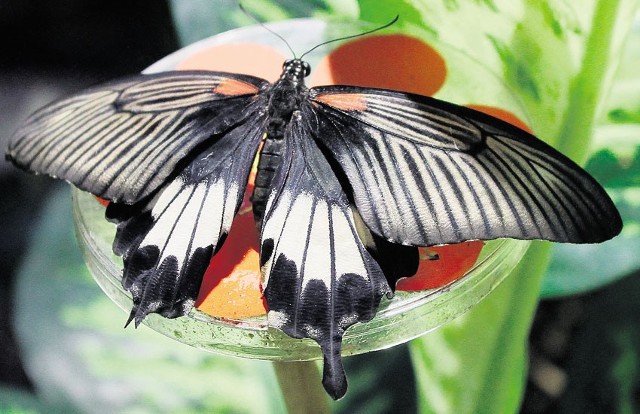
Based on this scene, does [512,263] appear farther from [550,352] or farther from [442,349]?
[550,352]

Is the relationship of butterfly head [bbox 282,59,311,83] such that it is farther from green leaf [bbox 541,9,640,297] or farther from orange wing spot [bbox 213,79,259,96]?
green leaf [bbox 541,9,640,297]

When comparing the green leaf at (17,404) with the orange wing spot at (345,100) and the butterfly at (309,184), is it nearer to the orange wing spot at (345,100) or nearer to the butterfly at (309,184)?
the butterfly at (309,184)

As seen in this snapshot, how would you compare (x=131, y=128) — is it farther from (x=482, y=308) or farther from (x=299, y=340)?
(x=482, y=308)

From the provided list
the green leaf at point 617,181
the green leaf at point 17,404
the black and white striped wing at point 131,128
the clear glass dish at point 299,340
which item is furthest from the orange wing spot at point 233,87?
the green leaf at point 17,404

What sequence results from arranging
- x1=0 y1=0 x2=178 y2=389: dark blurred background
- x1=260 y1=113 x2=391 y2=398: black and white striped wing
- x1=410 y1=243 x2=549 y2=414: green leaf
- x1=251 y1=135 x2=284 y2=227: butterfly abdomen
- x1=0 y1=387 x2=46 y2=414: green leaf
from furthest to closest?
x1=0 y1=0 x2=178 y2=389: dark blurred background
x1=0 y1=387 x2=46 y2=414: green leaf
x1=410 y1=243 x2=549 y2=414: green leaf
x1=251 y1=135 x2=284 y2=227: butterfly abdomen
x1=260 y1=113 x2=391 y2=398: black and white striped wing

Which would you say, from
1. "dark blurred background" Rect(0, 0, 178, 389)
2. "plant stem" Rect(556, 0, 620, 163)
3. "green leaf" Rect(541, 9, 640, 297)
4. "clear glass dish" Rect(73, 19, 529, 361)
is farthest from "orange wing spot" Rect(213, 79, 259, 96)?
"dark blurred background" Rect(0, 0, 178, 389)

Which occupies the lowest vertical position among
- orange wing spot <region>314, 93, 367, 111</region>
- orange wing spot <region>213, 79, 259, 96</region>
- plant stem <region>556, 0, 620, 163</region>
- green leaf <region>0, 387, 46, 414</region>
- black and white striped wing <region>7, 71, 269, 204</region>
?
green leaf <region>0, 387, 46, 414</region>
